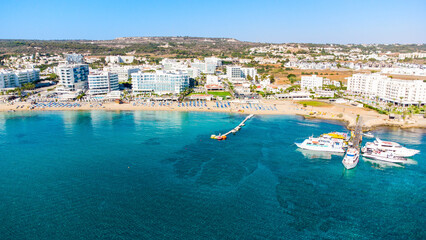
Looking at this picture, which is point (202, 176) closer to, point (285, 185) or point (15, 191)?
point (285, 185)

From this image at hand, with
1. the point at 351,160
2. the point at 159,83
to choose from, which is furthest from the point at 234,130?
the point at 159,83

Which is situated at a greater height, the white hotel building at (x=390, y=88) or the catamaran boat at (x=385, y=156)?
the white hotel building at (x=390, y=88)

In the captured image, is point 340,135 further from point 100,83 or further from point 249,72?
point 249,72

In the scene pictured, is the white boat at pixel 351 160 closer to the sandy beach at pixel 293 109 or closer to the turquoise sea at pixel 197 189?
the turquoise sea at pixel 197 189

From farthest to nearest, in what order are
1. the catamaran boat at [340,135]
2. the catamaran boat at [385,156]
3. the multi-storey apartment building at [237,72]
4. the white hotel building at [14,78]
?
the multi-storey apartment building at [237,72], the white hotel building at [14,78], the catamaran boat at [340,135], the catamaran boat at [385,156]

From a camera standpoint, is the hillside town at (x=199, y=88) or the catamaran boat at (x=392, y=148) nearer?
the catamaran boat at (x=392, y=148)

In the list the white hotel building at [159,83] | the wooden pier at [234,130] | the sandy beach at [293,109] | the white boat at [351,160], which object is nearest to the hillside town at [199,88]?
the white hotel building at [159,83]
